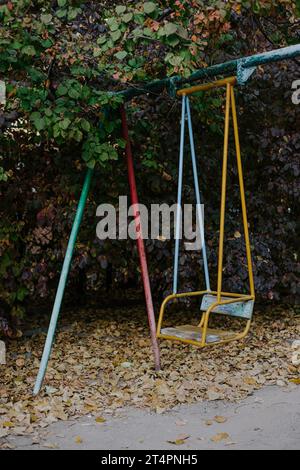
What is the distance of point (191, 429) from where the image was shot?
14.0ft

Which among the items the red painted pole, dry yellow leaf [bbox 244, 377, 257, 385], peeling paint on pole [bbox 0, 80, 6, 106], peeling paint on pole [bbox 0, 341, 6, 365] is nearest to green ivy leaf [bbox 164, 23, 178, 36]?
the red painted pole

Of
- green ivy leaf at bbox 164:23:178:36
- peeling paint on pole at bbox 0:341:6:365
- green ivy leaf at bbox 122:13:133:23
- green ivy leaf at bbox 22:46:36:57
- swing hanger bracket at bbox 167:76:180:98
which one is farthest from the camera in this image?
peeling paint on pole at bbox 0:341:6:365

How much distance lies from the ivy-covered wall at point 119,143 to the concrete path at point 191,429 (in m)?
2.01

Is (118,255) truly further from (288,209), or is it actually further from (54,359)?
(288,209)

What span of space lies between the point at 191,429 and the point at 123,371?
1468mm

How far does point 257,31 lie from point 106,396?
4.24 meters

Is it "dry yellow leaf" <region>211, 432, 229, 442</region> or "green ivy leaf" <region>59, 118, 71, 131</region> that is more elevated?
"green ivy leaf" <region>59, 118, 71, 131</region>

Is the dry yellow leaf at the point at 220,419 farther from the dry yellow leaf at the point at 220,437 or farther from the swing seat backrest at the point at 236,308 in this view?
the swing seat backrest at the point at 236,308

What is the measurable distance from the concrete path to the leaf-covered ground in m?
0.15

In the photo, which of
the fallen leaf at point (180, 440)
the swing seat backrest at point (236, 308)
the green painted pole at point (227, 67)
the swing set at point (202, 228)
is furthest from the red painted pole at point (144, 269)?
the fallen leaf at point (180, 440)

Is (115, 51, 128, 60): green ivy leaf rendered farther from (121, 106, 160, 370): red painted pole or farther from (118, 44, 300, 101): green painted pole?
(121, 106, 160, 370): red painted pole

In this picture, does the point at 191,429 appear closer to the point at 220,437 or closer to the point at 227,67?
the point at 220,437

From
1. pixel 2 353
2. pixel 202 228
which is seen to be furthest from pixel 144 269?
pixel 2 353

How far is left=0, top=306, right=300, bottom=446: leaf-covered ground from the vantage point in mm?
4777
